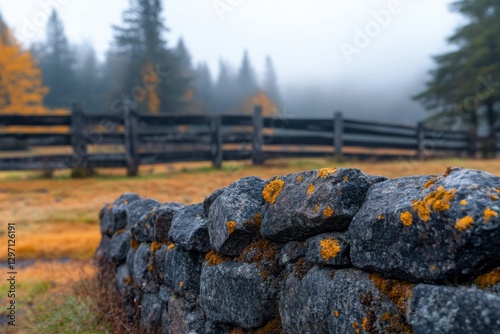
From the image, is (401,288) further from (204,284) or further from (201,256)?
(201,256)

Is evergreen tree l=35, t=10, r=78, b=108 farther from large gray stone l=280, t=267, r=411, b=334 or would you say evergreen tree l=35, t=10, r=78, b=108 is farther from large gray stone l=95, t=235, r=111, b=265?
large gray stone l=280, t=267, r=411, b=334

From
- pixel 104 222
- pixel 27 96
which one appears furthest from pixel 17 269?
pixel 27 96

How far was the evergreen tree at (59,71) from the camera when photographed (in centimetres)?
4938

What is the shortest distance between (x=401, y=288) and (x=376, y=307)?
12 cm

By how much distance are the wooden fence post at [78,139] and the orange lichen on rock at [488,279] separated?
393 inches

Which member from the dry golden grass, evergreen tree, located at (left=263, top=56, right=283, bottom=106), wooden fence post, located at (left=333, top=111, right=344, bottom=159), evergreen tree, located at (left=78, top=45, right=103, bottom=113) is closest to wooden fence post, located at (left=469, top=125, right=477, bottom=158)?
wooden fence post, located at (left=333, top=111, right=344, bottom=159)

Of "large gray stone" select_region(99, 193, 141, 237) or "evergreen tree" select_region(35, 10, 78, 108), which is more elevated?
"evergreen tree" select_region(35, 10, 78, 108)

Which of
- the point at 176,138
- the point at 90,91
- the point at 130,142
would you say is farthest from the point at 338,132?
the point at 90,91

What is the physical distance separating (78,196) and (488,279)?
815 centimetres

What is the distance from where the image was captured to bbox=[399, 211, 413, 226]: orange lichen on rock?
1.32m

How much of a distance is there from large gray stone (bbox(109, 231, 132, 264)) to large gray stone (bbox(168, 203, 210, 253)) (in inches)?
48.9

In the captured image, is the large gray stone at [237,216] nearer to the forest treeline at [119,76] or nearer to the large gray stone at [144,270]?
the large gray stone at [144,270]

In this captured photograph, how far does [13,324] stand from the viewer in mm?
3549

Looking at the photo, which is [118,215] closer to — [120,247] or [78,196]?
[120,247]
